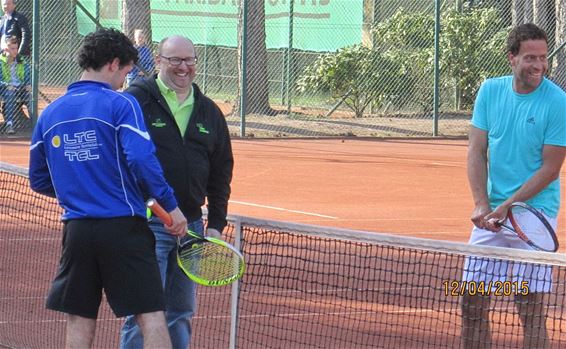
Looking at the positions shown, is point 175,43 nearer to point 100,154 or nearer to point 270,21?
point 100,154

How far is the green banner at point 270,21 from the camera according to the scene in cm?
2472

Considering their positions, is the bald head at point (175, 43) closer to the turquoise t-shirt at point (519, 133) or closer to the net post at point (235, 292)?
the net post at point (235, 292)

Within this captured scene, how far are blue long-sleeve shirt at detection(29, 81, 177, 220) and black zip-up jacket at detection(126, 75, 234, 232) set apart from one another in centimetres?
45

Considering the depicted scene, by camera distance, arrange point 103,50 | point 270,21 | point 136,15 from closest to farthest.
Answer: point 103,50, point 136,15, point 270,21

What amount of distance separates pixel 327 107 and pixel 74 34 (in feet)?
18.5

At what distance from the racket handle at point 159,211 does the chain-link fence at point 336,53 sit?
16.3m

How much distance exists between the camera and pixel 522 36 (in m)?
5.61

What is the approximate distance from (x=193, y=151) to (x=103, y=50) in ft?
2.37

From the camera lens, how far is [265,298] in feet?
26.5

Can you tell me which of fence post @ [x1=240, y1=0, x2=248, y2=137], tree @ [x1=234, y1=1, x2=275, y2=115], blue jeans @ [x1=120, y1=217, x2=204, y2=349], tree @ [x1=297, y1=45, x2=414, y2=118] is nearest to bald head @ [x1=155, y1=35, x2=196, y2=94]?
blue jeans @ [x1=120, y1=217, x2=204, y2=349]

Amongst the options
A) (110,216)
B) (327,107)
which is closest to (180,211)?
(110,216)

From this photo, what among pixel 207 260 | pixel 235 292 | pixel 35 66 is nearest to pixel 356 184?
pixel 35 66

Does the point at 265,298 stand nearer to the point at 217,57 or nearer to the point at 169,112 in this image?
the point at 169,112

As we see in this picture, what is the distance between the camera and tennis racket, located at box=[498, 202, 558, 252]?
5.58 m
